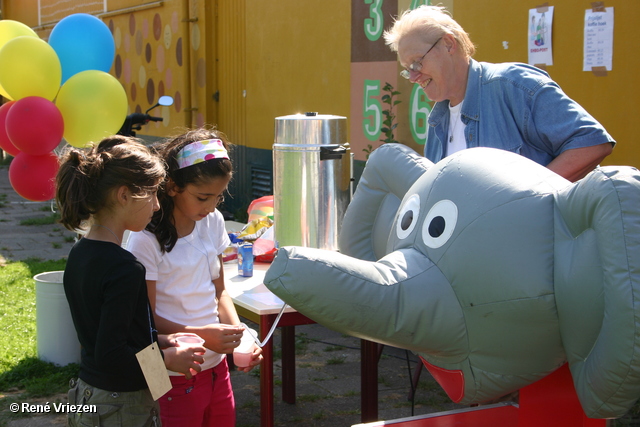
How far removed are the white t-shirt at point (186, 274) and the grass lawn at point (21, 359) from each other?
183 centimetres

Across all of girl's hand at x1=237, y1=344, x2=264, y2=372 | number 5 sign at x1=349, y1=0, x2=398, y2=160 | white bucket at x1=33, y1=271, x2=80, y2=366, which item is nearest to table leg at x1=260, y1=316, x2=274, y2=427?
girl's hand at x1=237, y1=344, x2=264, y2=372

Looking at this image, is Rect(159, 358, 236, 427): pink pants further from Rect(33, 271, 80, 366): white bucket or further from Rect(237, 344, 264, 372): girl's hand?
Rect(33, 271, 80, 366): white bucket

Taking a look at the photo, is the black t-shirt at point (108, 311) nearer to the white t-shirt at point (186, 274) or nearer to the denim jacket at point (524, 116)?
the white t-shirt at point (186, 274)

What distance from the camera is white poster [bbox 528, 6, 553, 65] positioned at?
4281mm

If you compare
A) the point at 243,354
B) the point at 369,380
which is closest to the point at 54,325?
the point at 369,380

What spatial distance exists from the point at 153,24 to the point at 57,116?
19.8ft

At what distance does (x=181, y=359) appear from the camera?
208 centimetres

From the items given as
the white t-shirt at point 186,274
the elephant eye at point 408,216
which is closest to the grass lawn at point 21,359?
the white t-shirt at point 186,274

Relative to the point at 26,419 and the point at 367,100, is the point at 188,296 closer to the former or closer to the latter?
A: the point at 26,419

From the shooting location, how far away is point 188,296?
235 centimetres

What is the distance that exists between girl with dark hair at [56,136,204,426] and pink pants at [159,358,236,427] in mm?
231

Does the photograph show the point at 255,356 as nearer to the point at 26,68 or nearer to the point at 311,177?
the point at 311,177

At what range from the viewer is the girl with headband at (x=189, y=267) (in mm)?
2291

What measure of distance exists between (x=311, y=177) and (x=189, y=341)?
1.30m
